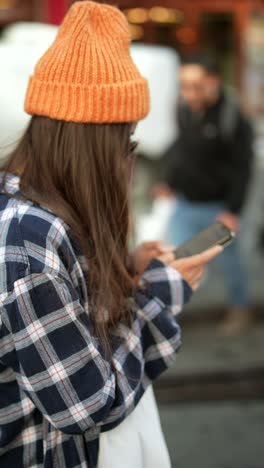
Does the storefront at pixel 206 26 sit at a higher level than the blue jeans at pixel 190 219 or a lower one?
higher

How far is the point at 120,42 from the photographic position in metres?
1.42

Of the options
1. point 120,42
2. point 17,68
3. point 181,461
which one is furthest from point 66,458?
point 181,461

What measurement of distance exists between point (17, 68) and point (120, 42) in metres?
0.74

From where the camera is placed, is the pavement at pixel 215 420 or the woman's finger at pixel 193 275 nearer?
the woman's finger at pixel 193 275

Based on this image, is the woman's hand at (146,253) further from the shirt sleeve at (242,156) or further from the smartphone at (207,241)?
the shirt sleeve at (242,156)

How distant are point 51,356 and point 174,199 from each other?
9.92 feet

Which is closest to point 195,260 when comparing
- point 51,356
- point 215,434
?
point 51,356

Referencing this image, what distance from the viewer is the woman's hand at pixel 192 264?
1.65 metres

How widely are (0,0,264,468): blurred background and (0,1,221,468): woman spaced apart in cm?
29

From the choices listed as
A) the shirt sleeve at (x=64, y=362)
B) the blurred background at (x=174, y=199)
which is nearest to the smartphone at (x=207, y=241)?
the shirt sleeve at (x=64, y=362)

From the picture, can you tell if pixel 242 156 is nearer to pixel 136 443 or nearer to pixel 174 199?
pixel 174 199

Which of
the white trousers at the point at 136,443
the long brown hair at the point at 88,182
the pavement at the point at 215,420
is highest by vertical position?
the long brown hair at the point at 88,182

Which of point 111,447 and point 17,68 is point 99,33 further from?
point 111,447

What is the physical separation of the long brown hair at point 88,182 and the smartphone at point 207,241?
12.5 inches
